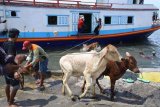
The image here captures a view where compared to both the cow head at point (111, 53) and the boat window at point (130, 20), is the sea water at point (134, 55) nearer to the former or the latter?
the boat window at point (130, 20)

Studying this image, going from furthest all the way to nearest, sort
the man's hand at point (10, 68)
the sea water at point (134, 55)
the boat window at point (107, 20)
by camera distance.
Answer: the boat window at point (107, 20) < the sea water at point (134, 55) < the man's hand at point (10, 68)

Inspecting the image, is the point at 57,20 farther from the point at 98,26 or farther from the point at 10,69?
the point at 10,69

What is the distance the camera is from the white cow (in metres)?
7.67

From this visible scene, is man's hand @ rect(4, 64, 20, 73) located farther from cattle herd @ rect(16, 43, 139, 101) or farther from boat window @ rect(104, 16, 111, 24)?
boat window @ rect(104, 16, 111, 24)

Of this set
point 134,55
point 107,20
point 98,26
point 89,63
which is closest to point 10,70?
point 89,63

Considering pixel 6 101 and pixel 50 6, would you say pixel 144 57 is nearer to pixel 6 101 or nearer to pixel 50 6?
pixel 50 6

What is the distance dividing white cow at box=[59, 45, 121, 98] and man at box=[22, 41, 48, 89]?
1038 mm

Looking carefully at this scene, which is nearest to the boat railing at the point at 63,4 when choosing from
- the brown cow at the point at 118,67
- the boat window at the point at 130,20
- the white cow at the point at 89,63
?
the boat window at the point at 130,20

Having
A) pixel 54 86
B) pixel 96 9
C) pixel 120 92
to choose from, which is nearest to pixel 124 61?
pixel 120 92

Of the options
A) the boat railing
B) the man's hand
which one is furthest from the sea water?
the man's hand

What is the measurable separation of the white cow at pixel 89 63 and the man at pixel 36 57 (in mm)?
1038

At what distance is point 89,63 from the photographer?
7715mm

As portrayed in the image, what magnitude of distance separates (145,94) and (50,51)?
12.9 metres

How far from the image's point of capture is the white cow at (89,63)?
767 cm
